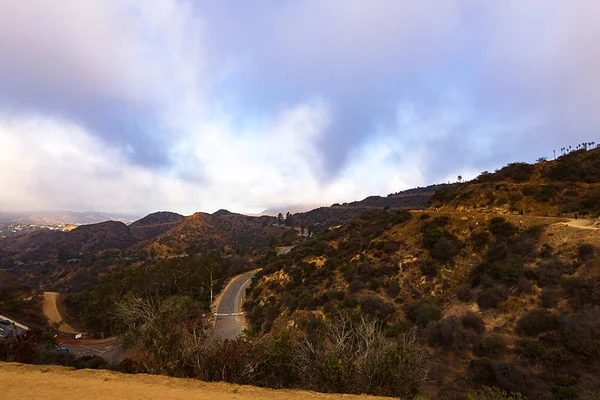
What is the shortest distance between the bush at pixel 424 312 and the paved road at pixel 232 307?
1423cm

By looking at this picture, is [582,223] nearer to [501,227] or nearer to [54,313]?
[501,227]

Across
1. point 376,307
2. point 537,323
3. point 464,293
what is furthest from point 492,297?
point 376,307

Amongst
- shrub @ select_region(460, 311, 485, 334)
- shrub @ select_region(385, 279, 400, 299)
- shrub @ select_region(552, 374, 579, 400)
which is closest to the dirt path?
shrub @ select_region(460, 311, 485, 334)

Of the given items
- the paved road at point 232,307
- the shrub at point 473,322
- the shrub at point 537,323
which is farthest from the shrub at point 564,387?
the paved road at point 232,307

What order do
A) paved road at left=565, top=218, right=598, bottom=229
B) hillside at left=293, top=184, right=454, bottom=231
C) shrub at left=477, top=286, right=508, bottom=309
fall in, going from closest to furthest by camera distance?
shrub at left=477, top=286, right=508, bottom=309 < paved road at left=565, top=218, right=598, bottom=229 < hillside at left=293, top=184, right=454, bottom=231

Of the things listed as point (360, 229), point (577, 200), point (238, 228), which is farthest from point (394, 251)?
point (238, 228)

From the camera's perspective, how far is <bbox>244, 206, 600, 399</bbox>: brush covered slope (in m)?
12.9

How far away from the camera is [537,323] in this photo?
585 inches

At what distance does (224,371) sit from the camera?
34.8ft

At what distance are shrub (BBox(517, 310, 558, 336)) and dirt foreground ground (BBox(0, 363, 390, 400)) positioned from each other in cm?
1208

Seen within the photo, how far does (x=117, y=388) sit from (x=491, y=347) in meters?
18.2

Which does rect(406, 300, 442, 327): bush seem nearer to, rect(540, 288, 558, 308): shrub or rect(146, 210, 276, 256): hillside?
rect(540, 288, 558, 308): shrub

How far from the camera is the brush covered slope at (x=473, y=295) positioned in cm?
1289

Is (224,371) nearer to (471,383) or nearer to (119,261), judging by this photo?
(471,383)
